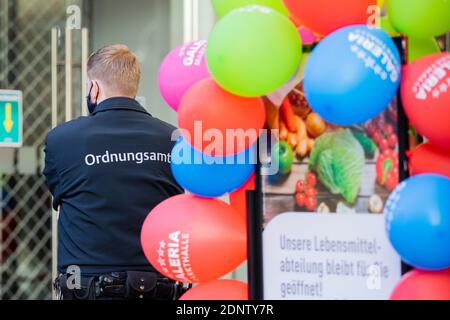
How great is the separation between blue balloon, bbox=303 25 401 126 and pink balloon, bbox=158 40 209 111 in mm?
512

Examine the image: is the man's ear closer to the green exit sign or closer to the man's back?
the man's back

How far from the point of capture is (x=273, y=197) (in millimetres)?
2184

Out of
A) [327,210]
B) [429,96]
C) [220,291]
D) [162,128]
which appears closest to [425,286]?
[327,210]

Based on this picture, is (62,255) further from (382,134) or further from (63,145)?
(382,134)

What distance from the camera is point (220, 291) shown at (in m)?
2.29

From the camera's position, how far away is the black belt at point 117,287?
277cm

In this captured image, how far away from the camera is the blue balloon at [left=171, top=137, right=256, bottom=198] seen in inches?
88.5

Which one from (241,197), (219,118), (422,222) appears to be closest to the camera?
(422,222)

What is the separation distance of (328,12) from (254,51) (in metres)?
0.22

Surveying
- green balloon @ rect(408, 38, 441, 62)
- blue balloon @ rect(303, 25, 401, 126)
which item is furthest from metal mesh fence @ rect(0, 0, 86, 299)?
blue balloon @ rect(303, 25, 401, 126)

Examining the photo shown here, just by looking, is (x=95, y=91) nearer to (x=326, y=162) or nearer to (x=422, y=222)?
(x=326, y=162)

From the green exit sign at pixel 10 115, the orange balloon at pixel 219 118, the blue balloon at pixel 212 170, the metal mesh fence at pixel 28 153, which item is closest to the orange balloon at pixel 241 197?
the blue balloon at pixel 212 170
